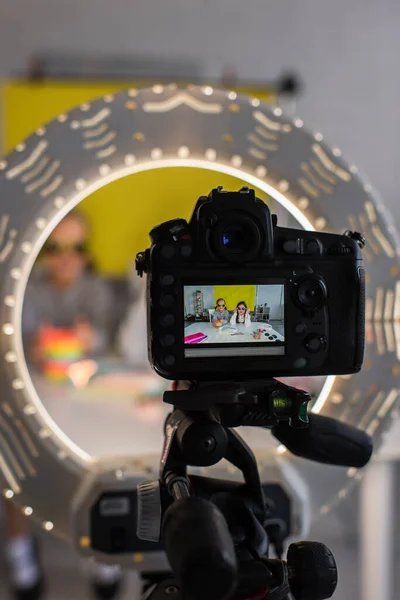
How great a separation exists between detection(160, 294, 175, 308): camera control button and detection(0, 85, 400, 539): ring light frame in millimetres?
310

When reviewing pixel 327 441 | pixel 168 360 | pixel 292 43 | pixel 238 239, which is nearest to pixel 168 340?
pixel 168 360

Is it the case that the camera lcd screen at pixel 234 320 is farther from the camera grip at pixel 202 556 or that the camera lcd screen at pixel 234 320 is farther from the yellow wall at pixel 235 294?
the camera grip at pixel 202 556

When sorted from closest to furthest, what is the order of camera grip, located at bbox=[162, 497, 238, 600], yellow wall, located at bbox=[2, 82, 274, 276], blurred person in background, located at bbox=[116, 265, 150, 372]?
camera grip, located at bbox=[162, 497, 238, 600] < blurred person in background, located at bbox=[116, 265, 150, 372] < yellow wall, located at bbox=[2, 82, 274, 276]

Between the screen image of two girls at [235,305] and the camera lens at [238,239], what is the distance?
0.04 meters

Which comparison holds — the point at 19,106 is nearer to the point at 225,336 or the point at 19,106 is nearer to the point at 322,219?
the point at 322,219

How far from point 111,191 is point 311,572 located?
206 cm

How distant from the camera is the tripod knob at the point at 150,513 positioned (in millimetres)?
673

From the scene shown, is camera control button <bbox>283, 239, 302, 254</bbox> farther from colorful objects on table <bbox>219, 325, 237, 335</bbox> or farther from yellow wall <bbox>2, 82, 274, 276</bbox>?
yellow wall <bbox>2, 82, 274, 276</bbox>

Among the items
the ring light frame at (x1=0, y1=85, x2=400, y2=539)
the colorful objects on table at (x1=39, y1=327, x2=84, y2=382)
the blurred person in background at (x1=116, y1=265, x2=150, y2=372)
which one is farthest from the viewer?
the colorful objects on table at (x1=39, y1=327, x2=84, y2=382)

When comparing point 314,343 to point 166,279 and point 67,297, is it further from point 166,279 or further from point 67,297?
point 67,297

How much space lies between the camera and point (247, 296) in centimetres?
65

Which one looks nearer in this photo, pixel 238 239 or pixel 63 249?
pixel 238 239

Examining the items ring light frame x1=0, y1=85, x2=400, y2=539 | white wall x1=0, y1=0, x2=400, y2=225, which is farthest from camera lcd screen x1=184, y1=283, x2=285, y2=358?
white wall x1=0, y1=0, x2=400, y2=225

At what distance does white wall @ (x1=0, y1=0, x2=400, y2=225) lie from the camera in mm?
2607
